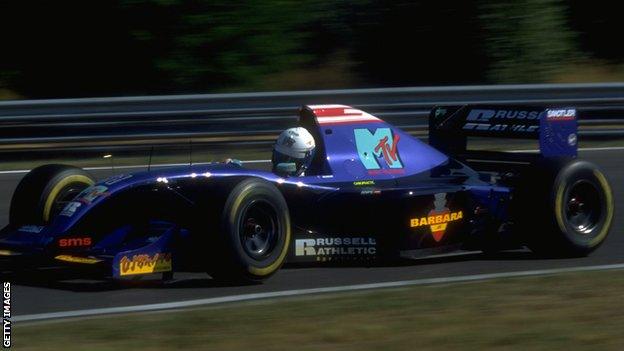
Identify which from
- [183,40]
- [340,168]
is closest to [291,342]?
[340,168]

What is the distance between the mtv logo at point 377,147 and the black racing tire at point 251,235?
3.55 ft

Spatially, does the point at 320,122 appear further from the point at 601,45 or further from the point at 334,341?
the point at 601,45

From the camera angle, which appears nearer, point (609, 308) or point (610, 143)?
point (609, 308)

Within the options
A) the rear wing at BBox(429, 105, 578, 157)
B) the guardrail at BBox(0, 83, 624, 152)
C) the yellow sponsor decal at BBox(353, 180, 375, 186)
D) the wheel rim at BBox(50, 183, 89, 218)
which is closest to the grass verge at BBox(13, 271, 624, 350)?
the yellow sponsor decal at BBox(353, 180, 375, 186)

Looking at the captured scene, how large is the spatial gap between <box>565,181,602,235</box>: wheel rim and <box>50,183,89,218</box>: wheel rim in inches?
151

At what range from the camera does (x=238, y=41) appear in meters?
17.9

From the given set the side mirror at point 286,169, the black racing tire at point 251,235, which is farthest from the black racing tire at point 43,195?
the side mirror at point 286,169

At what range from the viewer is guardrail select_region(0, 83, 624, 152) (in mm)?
14391

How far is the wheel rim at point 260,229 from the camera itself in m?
8.04

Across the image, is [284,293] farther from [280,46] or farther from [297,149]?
[280,46]

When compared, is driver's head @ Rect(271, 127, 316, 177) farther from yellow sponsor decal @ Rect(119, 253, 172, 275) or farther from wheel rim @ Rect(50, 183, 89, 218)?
wheel rim @ Rect(50, 183, 89, 218)

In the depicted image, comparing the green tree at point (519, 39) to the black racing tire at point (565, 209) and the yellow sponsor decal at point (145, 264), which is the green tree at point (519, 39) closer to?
the black racing tire at point (565, 209)

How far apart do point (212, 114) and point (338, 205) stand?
20.7 ft

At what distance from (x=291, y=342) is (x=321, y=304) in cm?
100
